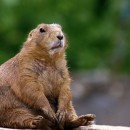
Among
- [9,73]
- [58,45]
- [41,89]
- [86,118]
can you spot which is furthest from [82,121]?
[9,73]

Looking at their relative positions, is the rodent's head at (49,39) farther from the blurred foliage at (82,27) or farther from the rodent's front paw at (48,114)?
the blurred foliage at (82,27)

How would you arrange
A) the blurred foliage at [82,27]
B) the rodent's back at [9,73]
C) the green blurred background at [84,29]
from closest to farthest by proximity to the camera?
the rodent's back at [9,73]
the green blurred background at [84,29]
the blurred foliage at [82,27]

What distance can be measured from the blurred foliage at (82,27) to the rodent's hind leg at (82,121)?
17751 mm

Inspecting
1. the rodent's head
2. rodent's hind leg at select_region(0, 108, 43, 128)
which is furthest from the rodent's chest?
rodent's hind leg at select_region(0, 108, 43, 128)

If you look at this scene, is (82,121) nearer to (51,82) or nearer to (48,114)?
(48,114)

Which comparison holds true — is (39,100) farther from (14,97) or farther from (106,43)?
(106,43)

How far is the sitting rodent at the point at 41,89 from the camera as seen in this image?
1144 centimetres

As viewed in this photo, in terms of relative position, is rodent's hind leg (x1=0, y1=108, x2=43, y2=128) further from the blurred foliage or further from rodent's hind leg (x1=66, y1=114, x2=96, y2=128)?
the blurred foliage

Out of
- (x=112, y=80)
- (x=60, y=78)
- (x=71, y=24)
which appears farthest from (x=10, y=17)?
(x=60, y=78)

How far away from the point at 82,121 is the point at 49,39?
3.98 ft

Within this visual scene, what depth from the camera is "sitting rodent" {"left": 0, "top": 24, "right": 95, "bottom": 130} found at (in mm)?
11438

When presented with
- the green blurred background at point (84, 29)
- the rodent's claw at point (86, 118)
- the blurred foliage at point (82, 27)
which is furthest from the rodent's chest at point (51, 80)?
the blurred foliage at point (82, 27)

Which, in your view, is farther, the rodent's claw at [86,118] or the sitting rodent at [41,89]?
the sitting rodent at [41,89]

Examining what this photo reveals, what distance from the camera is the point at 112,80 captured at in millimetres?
26641
